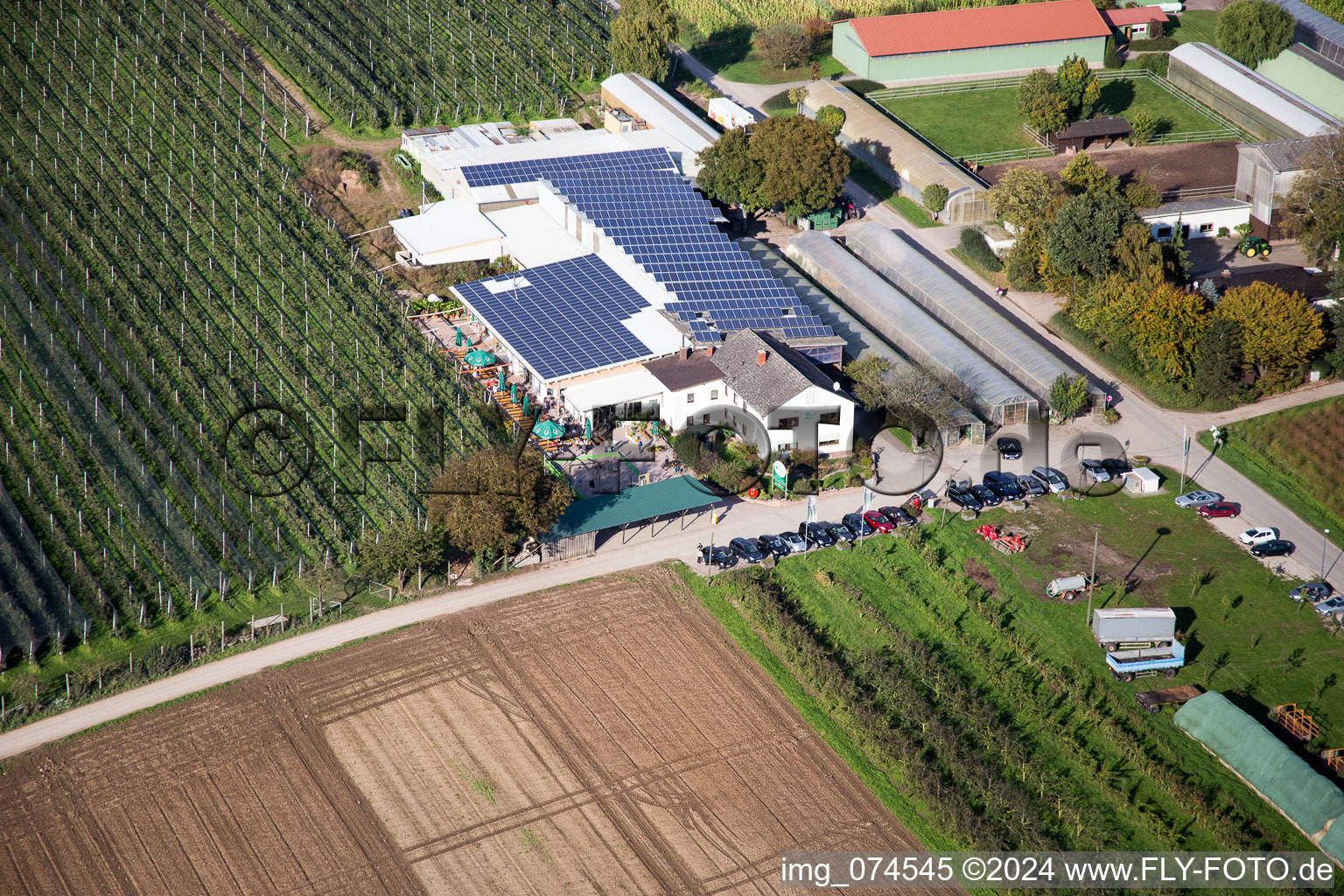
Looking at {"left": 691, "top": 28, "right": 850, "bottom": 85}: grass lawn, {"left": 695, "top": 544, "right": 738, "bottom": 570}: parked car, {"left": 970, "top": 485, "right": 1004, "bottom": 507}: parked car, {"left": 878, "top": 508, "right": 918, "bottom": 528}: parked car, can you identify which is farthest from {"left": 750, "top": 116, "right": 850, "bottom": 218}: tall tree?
{"left": 695, "top": 544, "right": 738, "bottom": 570}: parked car

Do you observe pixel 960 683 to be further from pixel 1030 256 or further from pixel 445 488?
pixel 1030 256

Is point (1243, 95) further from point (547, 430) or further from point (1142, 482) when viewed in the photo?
point (547, 430)

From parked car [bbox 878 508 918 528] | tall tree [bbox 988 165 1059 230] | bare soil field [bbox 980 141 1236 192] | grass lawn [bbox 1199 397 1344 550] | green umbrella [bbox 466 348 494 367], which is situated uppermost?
tall tree [bbox 988 165 1059 230]

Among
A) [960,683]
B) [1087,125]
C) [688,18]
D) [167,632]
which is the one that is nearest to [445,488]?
[167,632]

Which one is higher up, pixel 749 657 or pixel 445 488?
pixel 445 488

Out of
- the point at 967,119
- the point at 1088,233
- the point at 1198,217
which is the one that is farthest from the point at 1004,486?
the point at 967,119

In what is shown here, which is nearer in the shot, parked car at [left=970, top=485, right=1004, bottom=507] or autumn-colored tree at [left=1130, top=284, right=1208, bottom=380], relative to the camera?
parked car at [left=970, top=485, right=1004, bottom=507]

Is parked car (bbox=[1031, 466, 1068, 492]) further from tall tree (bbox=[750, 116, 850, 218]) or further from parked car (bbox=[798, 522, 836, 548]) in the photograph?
tall tree (bbox=[750, 116, 850, 218])

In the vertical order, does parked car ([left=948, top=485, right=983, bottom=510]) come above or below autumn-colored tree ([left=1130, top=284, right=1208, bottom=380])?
below
